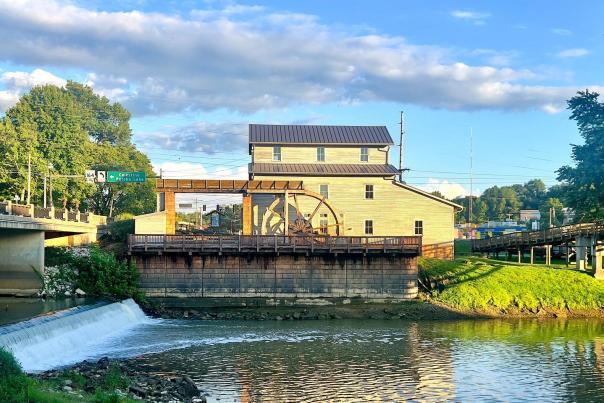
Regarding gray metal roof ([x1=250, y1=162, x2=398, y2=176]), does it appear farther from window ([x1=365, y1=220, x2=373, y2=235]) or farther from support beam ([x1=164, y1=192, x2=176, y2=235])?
support beam ([x1=164, y1=192, x2=176, y2=235])

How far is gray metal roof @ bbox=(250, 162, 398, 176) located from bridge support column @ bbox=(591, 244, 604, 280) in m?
14.6

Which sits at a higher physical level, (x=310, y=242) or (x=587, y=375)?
(x=310, y=242)

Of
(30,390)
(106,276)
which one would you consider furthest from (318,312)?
(30,390)

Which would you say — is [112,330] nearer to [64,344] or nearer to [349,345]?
[64,344]

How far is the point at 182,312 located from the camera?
129 ft

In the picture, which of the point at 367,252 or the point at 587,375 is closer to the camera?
the point at 587,375

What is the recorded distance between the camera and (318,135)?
5438 cm

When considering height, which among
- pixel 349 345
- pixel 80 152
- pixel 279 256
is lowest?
pixel 349 345

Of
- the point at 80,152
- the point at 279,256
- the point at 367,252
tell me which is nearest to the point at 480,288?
the point at 367,252

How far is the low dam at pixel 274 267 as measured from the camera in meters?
41.9

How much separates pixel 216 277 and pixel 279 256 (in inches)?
162

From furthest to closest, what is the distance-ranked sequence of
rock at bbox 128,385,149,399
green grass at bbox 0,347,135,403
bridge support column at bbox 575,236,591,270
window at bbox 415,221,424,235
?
window at bbox 415,221,424,235 < bridge support column at bbox 575,236,591,270 < rock at bbox 128,385,149,399 < green grass at bbox 0,347,135,403

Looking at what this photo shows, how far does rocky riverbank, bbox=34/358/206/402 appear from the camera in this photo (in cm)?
1827

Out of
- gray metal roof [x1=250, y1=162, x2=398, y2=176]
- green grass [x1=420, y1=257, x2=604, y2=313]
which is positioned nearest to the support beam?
gray metal roof [x1=250, y1=162, x2=398, y2=176]
